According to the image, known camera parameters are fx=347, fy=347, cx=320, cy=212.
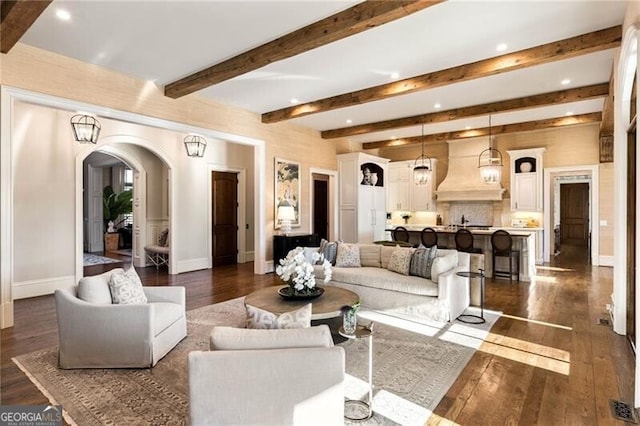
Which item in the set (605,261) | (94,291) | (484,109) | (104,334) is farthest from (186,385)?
(605,261)

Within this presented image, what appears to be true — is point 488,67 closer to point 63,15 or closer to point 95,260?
point 63,15

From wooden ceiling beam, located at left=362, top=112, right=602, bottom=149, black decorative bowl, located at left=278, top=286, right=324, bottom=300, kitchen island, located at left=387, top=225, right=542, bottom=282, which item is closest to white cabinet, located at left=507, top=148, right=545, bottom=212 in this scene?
wooden ceiling beam, located at left=362, top=112, right=602, bottom=149

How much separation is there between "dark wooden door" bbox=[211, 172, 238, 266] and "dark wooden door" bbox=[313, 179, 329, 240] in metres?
2.13

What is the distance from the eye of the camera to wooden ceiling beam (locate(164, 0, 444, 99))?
10.2 feet

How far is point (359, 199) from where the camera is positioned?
31.0 feet

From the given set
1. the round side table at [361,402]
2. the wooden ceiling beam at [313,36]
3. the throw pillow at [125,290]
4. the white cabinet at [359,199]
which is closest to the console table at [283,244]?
the white cabinet at [359,199]

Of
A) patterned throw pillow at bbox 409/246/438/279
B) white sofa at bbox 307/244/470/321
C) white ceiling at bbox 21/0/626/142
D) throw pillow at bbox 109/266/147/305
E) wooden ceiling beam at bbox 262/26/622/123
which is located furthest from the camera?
patterned throw pillow at bbox 409/246/438/279

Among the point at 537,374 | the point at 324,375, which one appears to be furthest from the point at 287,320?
the point at 537,374

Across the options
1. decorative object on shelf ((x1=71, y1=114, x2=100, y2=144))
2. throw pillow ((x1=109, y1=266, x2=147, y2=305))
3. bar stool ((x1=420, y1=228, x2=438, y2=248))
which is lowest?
throw pillow ((x1=109, y1=266, x2=147, y2=305))

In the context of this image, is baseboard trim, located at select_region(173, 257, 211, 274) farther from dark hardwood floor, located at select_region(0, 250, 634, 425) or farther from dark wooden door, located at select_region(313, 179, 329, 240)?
dark wooden door, located at select_region(313, 179, 329, 240)

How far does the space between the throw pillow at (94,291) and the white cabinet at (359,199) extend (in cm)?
691

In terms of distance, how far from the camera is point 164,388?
268 centimetres

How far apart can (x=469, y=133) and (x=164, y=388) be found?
8.68 m

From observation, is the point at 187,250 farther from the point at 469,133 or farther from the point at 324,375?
the point at 469,133
